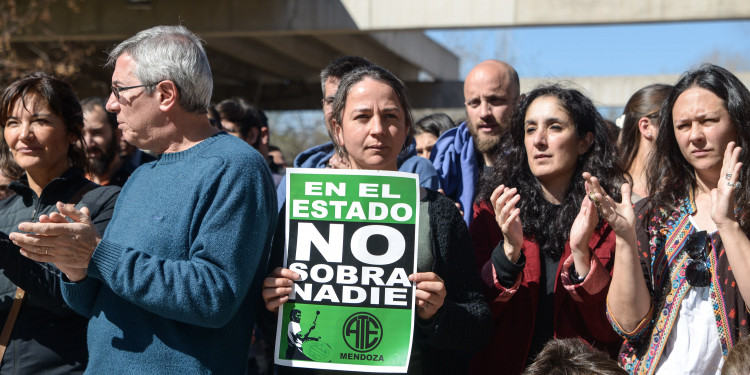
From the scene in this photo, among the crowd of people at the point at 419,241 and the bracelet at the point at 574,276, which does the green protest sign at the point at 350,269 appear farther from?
the bracelet at the point at 574,276

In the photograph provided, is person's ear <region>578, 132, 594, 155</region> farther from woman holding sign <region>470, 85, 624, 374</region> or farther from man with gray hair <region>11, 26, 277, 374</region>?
man with gray hair <region>11, 26, 277, 374</region>

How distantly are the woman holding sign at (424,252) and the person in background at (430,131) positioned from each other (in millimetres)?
3211

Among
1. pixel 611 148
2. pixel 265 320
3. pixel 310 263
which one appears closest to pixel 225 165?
pixel 310 263

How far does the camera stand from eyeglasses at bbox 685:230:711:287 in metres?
2.71

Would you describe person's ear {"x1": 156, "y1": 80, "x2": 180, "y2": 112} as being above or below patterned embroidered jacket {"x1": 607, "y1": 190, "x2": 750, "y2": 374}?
above

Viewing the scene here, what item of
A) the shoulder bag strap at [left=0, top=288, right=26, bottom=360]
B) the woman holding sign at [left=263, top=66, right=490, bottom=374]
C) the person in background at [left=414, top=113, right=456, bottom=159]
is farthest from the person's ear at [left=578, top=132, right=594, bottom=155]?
the person in background at [left=414, top=113, right=456, bottom=159]

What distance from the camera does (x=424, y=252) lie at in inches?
107

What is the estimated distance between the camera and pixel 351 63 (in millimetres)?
4387

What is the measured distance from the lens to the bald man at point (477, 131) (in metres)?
4.23

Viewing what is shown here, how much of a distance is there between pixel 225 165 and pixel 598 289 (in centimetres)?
154

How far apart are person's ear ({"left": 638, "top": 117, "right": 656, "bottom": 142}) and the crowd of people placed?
1.14 m

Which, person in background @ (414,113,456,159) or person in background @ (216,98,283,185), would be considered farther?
person in background @ (414,113,456,159)

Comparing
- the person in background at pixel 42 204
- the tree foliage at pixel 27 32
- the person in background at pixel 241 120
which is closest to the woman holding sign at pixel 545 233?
the person in background at pixel 42 204

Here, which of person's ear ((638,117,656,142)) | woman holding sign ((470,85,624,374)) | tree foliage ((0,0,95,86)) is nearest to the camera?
woman holding sign ((470,85,624,374))
